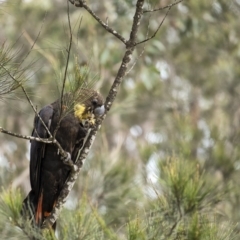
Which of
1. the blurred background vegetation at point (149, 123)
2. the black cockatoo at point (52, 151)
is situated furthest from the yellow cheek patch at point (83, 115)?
the blurred background vegetation at point (149, 123)

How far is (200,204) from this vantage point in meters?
2.82

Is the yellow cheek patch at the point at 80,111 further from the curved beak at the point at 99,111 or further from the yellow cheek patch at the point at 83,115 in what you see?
the curved beak at the point at 99,111

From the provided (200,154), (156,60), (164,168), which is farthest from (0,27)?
(164,168)

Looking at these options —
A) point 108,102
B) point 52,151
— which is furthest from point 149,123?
point 108,102

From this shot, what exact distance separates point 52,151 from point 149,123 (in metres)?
4.63

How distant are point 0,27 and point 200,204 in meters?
4.04

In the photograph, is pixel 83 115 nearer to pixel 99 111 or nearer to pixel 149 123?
pixel 99 111

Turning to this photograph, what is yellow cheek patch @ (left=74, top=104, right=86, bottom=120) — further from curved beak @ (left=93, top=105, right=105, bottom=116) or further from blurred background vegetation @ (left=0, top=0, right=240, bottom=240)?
blurred background vegetation @ (left=0, top=0, right=240, bottom=240)

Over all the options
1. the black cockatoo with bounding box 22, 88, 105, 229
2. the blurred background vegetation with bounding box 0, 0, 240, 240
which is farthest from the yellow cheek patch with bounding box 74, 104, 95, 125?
the blurred background vegetation with bounding box 0, 0, 240, 240

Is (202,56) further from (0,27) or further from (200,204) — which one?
(200,204)

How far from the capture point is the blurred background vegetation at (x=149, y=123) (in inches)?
103

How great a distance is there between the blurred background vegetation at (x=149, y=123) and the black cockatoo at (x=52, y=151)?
115 mm

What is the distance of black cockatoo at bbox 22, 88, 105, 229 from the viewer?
296cm

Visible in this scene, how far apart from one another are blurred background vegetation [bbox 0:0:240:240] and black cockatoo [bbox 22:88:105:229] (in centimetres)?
12
